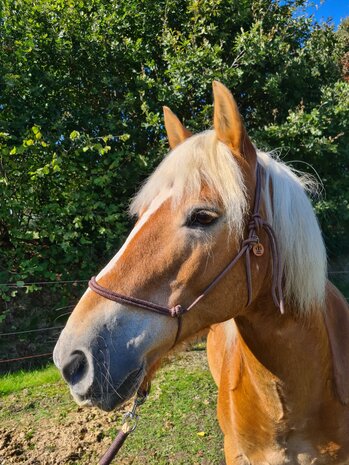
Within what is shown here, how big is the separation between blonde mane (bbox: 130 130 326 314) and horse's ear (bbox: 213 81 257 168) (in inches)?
1.8

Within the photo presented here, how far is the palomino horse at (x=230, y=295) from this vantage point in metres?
1.19

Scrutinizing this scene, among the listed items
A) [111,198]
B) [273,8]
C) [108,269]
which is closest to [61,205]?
[111,198]

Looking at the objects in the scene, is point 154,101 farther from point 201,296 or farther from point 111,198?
point 201,296

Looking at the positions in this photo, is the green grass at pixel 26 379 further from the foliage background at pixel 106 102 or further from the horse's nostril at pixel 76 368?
the horse's nostril at pixel 76 368

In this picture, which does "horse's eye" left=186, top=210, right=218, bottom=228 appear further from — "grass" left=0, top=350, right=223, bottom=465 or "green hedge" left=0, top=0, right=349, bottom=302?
"green hedge" left=0, top=0, right=349, bottom=302

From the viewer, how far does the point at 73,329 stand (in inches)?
46.1

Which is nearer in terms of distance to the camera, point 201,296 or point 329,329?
point 201,296

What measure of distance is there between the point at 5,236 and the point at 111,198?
1.73 metres

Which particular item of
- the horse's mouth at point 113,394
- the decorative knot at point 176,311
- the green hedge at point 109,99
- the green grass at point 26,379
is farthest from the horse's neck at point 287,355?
the green grass at point 26,379

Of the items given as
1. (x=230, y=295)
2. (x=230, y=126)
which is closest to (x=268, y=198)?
(x=230, y=126)

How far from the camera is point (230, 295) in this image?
1.34 metres

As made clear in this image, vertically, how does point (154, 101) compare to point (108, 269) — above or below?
above

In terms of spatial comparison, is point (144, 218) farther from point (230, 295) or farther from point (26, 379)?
point (26, 379)

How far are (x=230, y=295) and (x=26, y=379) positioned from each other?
417 centimetres
